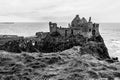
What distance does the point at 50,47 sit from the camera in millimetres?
41719

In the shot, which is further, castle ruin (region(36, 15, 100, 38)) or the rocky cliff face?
castle ruin (region(36, 15, 100, 38))

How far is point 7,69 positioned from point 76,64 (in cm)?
886

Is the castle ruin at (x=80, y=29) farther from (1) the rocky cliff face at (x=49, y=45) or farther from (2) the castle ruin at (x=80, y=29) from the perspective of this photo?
(1) the rocky cliff face at (x=49, y=45)

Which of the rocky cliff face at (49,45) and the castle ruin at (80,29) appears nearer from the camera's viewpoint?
the rocky cliff face at (49,45)

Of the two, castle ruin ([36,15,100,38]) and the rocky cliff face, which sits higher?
castle ruin ([36,15,100,38])

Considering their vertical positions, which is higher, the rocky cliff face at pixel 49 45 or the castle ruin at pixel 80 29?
the castle ruin at pixel 80 29

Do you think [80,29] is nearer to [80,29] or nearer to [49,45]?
[80,29]

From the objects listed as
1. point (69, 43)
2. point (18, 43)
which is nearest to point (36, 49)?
point (18, 43)

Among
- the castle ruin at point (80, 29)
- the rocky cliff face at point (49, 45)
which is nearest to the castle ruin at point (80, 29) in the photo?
the castle ruin at point (80, 29)

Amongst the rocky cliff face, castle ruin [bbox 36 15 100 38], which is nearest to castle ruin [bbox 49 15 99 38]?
castle ruin [bbox 36 15 100 38]

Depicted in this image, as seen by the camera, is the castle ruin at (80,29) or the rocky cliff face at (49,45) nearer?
the rocky cliff face at (49,45)

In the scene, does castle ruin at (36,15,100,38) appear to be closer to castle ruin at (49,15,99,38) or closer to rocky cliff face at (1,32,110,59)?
castle ruin at (49,15,99,38)

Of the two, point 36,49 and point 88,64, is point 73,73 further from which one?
point 36,49

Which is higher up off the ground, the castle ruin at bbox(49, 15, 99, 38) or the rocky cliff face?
the castle ruin at bbox(49, 15, 99, 38)
